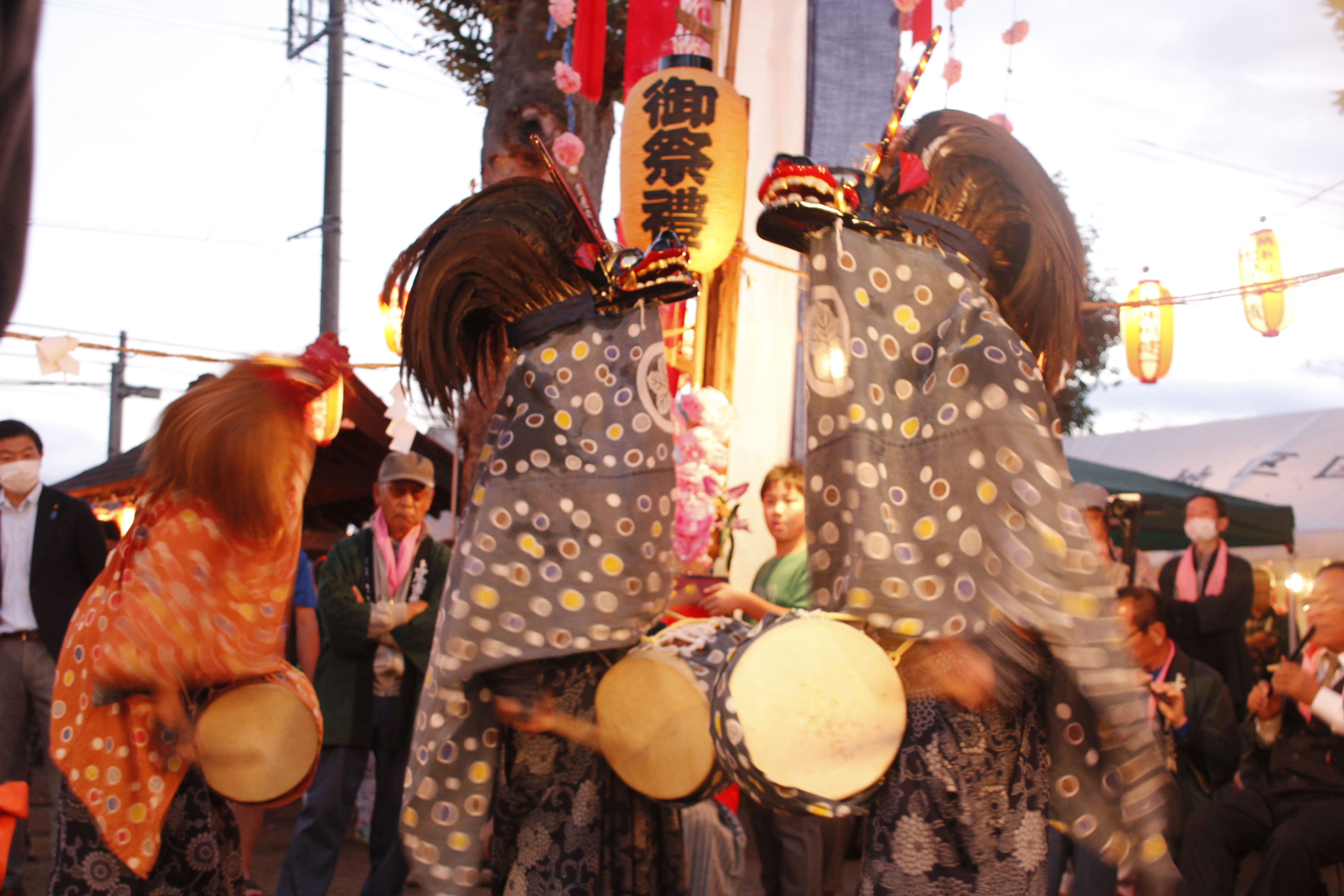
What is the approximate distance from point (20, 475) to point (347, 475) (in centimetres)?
601

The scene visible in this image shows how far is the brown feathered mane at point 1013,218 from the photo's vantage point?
218 centimetres

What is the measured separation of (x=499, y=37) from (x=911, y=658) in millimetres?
7279

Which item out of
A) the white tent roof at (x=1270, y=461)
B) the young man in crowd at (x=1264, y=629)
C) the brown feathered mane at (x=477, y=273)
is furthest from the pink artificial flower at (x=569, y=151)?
the white tent roof at (x=1270, y=461)

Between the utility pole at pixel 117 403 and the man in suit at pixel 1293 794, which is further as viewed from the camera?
the utility pole at pixel 117 403

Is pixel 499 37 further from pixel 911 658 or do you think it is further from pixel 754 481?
pixel 911 658

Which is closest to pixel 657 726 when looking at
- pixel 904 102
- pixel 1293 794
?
pixel 904 102

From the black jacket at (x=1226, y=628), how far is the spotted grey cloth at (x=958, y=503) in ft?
14.3

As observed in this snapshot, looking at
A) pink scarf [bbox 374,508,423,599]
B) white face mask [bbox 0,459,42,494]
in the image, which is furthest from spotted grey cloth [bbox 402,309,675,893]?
white face mask [bbox 0,459,42,494]

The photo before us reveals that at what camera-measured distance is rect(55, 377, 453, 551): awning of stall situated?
28.8ft

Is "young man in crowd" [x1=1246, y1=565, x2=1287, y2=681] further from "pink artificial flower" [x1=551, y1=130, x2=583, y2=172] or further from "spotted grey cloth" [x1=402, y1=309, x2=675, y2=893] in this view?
"spotted grey cloth" [x1=402, y1=309, x2=675, y2=893]

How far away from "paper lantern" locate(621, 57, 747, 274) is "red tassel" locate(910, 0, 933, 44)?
1.55 m

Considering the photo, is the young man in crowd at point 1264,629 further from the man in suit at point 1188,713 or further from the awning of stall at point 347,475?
the awning of stall at point 347,475

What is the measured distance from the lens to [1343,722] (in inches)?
136

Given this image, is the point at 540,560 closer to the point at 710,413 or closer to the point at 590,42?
the point at 710,413
